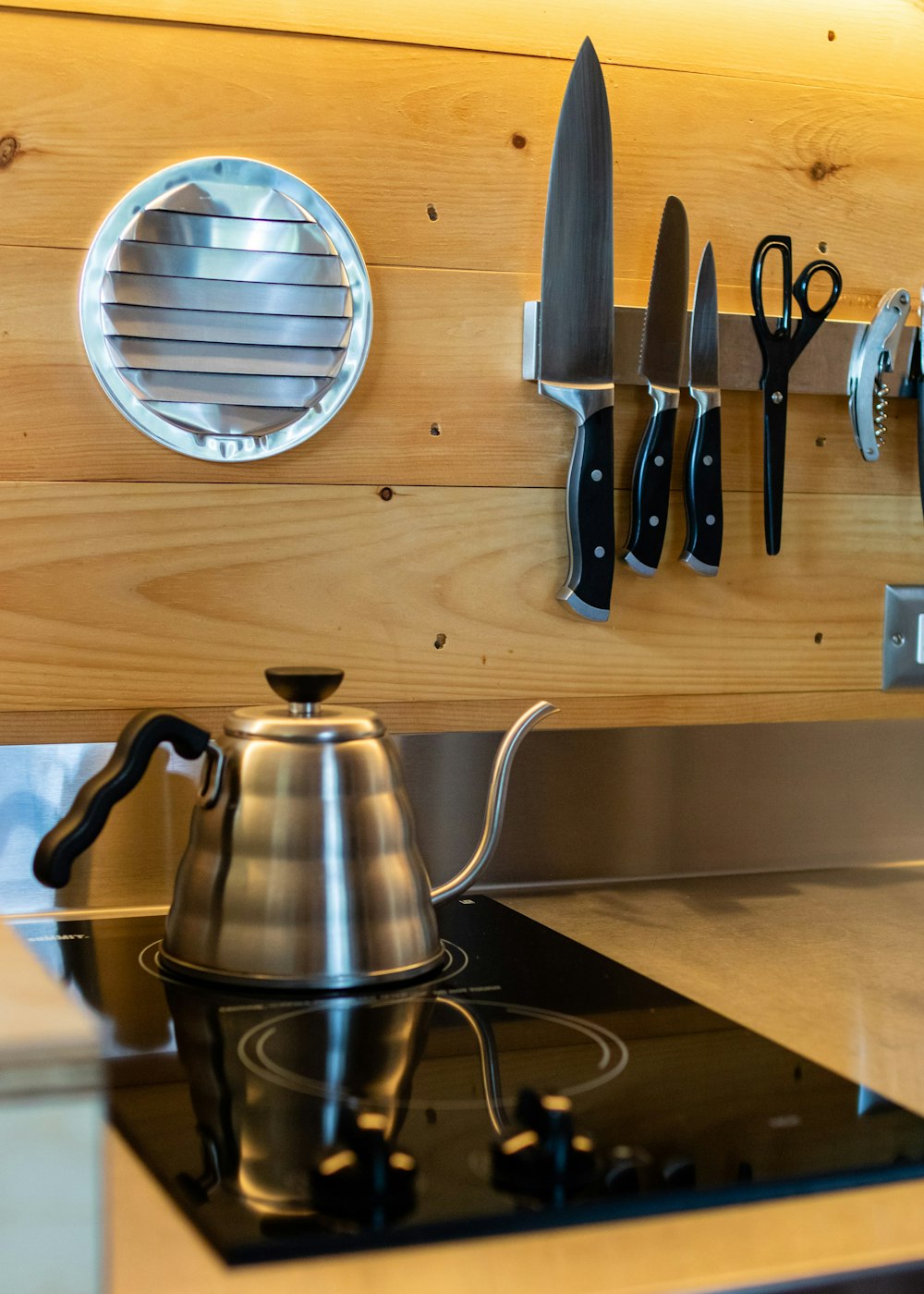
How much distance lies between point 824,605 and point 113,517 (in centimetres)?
62

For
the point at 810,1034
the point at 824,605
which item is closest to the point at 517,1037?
the point at 810,1034

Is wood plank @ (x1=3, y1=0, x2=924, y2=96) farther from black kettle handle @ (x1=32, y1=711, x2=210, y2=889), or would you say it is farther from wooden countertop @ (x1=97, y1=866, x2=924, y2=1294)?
wooden countertop @ (x1=97, y1=866, x2=924, y2=1294)

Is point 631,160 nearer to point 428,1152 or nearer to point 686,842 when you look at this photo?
point 686,842

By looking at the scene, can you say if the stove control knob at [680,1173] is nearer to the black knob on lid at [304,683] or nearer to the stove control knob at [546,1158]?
the stove control knob at [546,1158]

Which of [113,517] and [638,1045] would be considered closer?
[638,1045]

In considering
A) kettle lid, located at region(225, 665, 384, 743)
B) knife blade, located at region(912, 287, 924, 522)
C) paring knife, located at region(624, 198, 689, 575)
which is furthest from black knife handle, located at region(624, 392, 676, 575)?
kettle lid, located at region(225, 665, 384, 743)

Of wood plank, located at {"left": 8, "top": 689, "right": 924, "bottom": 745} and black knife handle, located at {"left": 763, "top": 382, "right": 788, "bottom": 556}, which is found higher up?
black knife handle, located at {"left": 763, "top": 382, "right": 788, "bottom": 556}

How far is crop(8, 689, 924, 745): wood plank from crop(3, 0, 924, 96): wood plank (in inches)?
20.4

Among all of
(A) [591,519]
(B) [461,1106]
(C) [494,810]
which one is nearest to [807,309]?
(A) [591,519]

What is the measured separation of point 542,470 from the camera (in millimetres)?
1163

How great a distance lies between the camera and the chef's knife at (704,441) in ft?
3.80

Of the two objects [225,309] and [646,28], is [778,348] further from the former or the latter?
[225,309]

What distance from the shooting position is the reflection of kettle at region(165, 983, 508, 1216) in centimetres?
59

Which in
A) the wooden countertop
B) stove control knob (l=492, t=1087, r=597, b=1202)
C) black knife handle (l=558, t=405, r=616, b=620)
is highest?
black knife handle (l=558, t=405, r=616, b=620)
